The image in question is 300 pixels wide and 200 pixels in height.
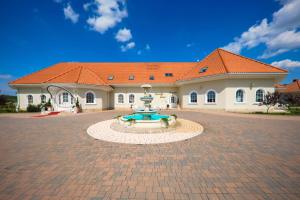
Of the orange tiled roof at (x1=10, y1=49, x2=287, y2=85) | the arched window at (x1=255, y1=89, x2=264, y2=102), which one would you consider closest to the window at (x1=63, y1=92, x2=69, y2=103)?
the orange tiled roof at (x1=10, y1=49, x2=287, y2=85)

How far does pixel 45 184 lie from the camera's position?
2869mm

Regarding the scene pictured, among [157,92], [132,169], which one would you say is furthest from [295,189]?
[157,92]

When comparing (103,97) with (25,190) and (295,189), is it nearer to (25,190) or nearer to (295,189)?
(25,190)

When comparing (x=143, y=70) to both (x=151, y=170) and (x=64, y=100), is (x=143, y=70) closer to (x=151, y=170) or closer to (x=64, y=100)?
(x=64, y=100)

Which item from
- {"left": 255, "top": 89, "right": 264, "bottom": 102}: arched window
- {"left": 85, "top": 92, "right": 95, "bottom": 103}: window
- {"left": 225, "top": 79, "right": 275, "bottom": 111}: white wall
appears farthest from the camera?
{"left": 85, "top": 92, "right": 95, "bottom": 103}: window

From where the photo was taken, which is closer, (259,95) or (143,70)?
(259,95)

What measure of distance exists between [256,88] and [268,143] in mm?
13321

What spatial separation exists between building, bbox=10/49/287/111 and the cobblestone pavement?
1165cm

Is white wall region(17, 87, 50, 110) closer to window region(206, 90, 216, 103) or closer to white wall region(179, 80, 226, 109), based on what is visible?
white wall region(179, 80, 226, 109)

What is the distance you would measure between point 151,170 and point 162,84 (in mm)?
18664

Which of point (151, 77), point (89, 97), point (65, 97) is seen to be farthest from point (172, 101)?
point (65, 97)

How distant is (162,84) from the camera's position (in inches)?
842

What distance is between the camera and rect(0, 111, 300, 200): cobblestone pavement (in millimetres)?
2615

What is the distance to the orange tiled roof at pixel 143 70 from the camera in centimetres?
1588
